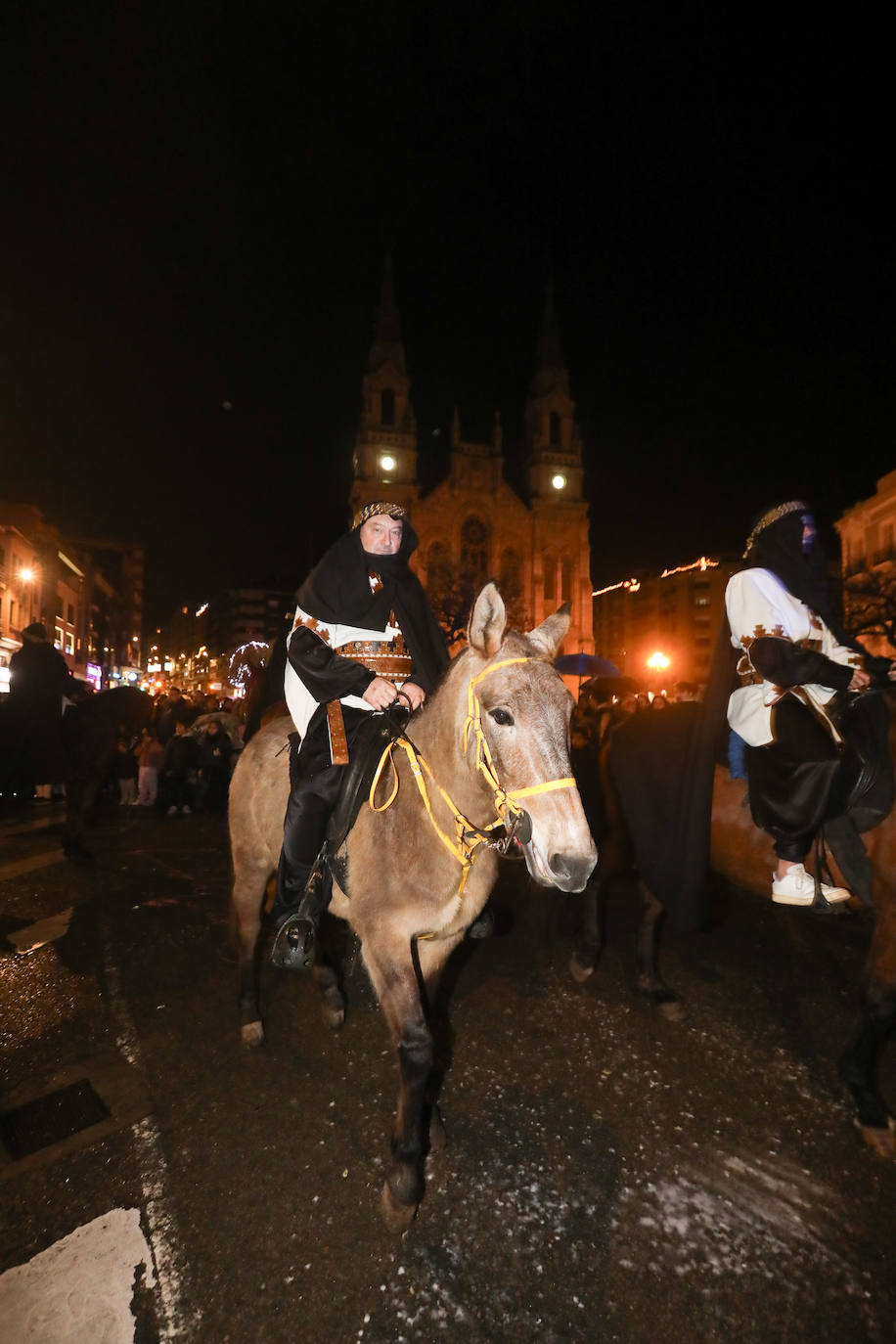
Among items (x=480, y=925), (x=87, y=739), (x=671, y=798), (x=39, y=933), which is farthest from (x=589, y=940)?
(x=87, y=739)

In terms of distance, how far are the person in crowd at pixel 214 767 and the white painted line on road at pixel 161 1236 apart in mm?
9282

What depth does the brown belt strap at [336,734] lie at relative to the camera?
10.5ft

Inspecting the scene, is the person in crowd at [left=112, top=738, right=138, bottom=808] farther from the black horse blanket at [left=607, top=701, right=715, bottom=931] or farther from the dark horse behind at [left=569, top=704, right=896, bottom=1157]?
the black horse blanket at [left=607, top=701, right=715, bottom=931]

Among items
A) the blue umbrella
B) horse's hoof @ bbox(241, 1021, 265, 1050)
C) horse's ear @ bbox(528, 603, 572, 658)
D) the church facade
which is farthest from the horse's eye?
the church facade

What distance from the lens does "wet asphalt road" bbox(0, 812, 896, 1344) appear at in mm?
2227

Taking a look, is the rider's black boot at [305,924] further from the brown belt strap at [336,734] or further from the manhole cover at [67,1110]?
the manhole cover at [67,1110]

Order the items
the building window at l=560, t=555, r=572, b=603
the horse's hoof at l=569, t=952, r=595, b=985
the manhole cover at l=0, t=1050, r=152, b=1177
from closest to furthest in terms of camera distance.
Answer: the manhole cover at l=0, t=1050, r=152, b=1177, the horse's hoof at l=569, t=952, r=595, b=985, the building window at l=560, t=555, r=572, b=603

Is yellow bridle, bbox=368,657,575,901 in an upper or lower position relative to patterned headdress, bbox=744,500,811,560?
lower

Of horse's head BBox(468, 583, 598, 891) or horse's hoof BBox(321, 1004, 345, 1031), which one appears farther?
horse's hoof BBox(321, 1004, 345, 1031)

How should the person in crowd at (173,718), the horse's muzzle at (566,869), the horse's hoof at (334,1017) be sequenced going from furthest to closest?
the person in crowd at (173,718), the horse's hoof at (334,1017), the horse's muzzle at (566,869)

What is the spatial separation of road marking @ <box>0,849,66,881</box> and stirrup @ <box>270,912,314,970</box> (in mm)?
6184

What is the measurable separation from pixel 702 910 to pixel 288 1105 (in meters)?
2.69

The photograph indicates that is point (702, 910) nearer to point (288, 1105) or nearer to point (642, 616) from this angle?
point (288, 1105)

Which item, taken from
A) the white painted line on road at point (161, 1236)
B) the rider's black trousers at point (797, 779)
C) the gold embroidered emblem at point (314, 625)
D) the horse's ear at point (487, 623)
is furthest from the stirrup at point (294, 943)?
the rider's black trousers at point (797, 779)
